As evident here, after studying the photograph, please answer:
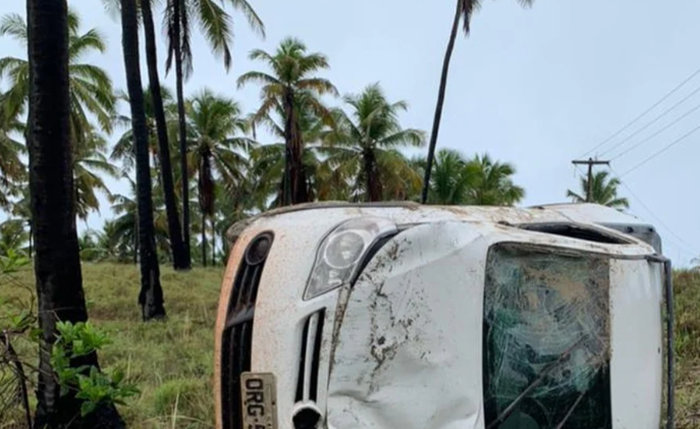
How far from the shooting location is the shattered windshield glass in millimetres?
2664

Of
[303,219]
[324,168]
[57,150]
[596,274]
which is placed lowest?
[596,274]

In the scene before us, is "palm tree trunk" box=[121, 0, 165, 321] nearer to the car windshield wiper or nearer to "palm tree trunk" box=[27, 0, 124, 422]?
"palm tree trunk" box=[27, 0, 124, 422]

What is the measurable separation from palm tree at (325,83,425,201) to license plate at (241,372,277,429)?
23.9 meters

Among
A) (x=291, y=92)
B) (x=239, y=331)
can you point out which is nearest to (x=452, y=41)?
(x=291, y=92)

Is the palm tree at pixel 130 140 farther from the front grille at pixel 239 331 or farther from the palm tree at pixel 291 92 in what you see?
the front grille at pixel 239 331

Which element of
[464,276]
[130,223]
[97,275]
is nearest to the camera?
[464,276]

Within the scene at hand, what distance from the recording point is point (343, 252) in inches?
99.3

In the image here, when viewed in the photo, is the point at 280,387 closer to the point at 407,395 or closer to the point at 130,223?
the point at 407,395

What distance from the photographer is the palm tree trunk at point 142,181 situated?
10.8 metres

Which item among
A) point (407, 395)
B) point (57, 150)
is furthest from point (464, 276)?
point (57, 150)

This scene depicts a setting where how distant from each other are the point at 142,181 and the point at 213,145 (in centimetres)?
1484

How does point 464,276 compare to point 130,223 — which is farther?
point 130,223

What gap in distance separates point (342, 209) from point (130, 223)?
36.6 m

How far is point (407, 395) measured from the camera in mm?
2438
